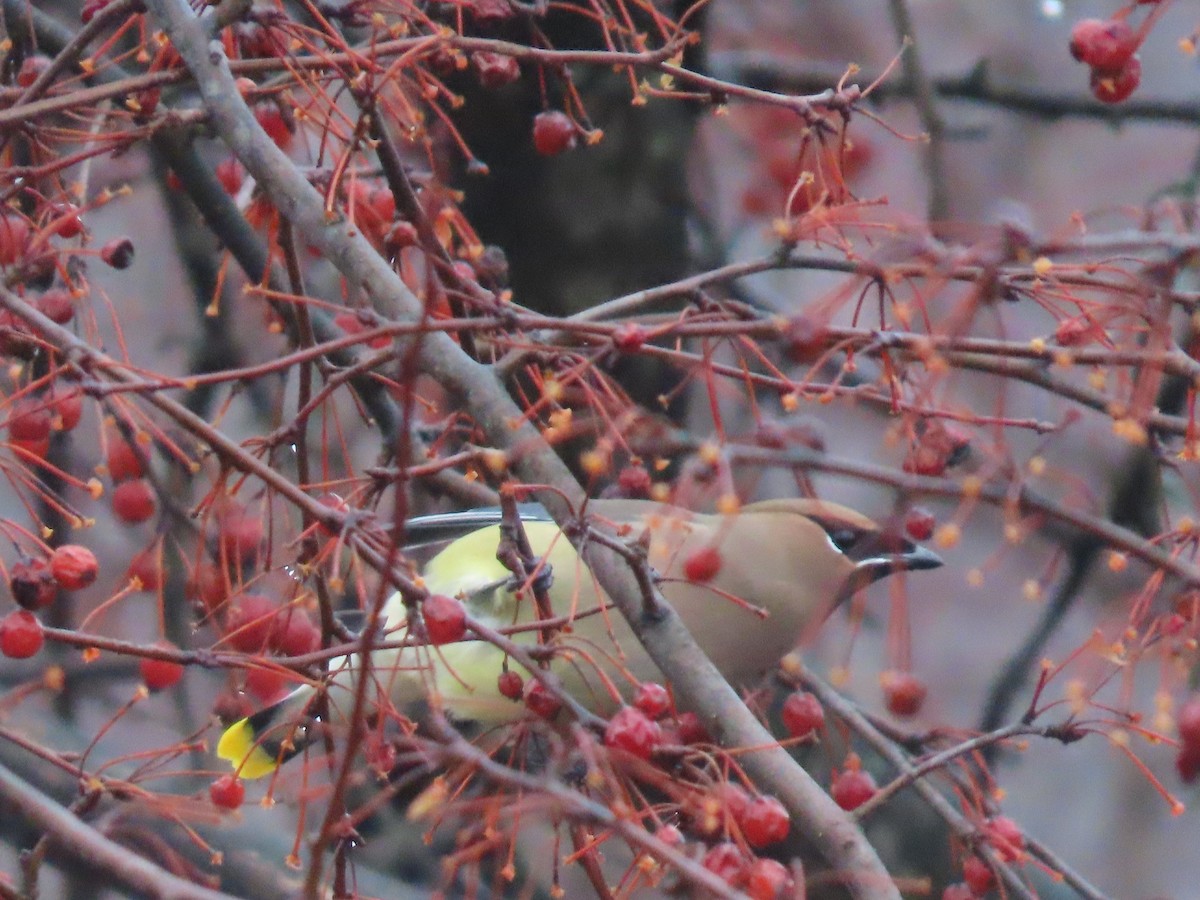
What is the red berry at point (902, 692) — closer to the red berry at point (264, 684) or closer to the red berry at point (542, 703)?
the red berry at point (542, 703)

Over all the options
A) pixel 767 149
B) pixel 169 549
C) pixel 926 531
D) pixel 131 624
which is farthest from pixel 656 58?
pixel 131 624

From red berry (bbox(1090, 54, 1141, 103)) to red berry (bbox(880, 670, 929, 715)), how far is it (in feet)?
2.66

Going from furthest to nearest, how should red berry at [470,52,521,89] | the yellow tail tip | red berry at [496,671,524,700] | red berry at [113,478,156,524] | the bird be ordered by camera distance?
the yellow tail tip → the bird → red berry at [113,478,156,524] → red berry at [470,52,521,89] → red berry at [496,671,524,700]

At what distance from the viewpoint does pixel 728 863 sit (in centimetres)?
154

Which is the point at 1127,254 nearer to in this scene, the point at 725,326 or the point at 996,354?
the point at 996,354

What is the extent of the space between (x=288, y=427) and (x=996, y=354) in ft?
2.88

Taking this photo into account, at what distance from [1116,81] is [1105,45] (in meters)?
0.06

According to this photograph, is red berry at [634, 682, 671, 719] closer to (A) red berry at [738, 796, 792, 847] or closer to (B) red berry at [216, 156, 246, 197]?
(A) red berry at [738, 796, 792, 847]

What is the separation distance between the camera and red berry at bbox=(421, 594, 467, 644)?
62.7 inches

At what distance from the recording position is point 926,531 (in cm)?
220

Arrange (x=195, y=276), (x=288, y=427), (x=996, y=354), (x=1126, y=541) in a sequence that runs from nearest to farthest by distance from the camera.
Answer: (x=1126, y=541), (x=996, y=354), (x=288, y=427), (x=195, y=276)

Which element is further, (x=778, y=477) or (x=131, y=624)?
(x=131, y=624)

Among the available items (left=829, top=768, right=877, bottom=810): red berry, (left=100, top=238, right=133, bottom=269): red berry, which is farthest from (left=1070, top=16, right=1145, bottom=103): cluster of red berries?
(left=100, top=238, right=133, bottom=269): red berry

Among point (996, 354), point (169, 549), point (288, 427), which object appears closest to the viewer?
point (996, 354)
